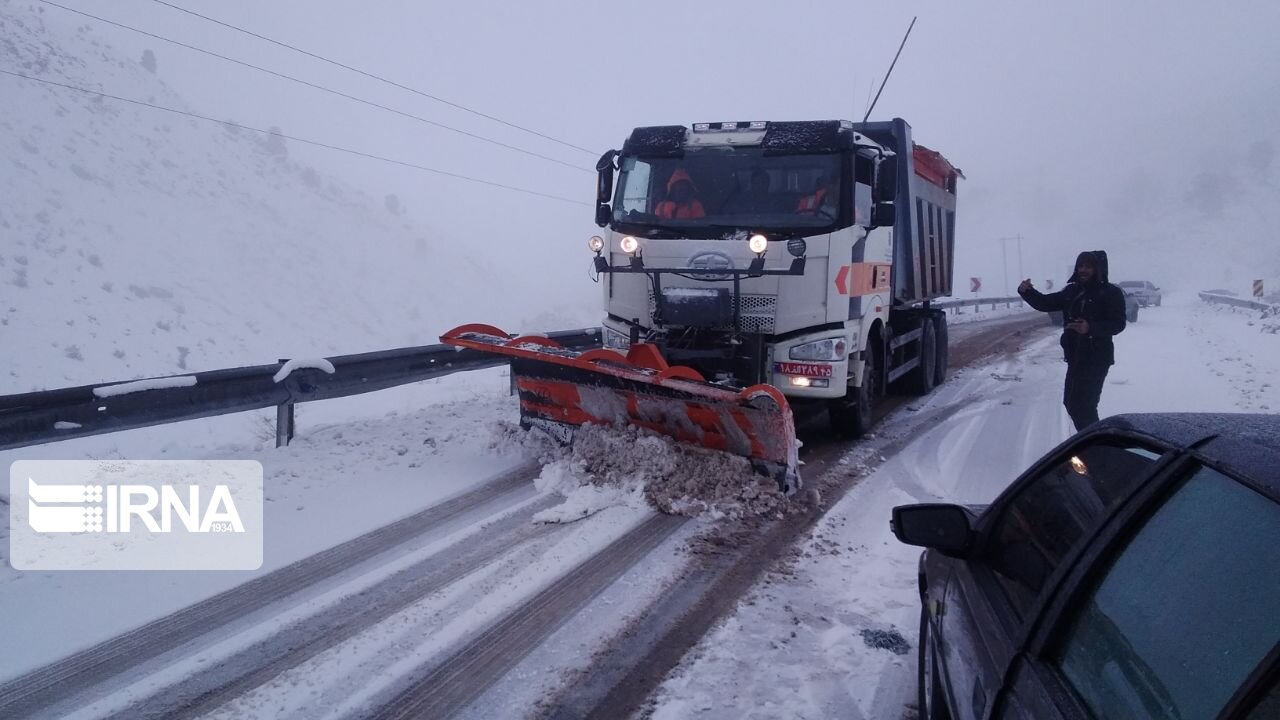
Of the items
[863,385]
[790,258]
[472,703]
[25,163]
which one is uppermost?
[25,163]

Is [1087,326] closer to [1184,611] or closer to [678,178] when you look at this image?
[678,178]

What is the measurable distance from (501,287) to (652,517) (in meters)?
33.8

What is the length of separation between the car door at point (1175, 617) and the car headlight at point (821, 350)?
534 centimetres

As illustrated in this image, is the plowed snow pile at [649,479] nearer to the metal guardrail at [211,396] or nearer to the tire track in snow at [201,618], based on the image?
the tire track in snow at [201,618]

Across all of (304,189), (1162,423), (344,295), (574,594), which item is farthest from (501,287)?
(1162,423)

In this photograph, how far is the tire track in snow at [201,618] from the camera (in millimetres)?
3324

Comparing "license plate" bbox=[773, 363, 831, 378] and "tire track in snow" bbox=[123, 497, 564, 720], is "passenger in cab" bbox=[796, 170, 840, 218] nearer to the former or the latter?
"license plate" bbox=[773, 363, 831, 378]

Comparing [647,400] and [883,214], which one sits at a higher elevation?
[883,214]

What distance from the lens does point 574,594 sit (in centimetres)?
433

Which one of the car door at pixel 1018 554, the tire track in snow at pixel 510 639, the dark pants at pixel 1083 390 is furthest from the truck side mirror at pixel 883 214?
the car door at pixel 1018 554

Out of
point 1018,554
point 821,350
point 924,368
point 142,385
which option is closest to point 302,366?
point 142,385

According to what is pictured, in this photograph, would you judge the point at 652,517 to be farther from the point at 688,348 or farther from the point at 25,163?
the point at 25,163

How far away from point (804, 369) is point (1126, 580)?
5.47 metres

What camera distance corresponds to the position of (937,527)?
8.05 feet
